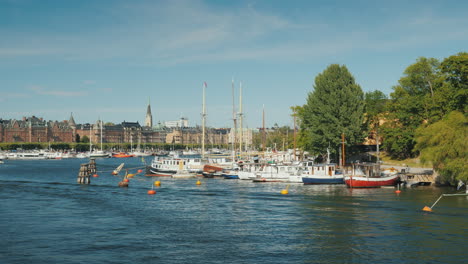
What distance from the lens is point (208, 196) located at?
66.2 m

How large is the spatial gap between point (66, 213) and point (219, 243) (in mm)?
20484

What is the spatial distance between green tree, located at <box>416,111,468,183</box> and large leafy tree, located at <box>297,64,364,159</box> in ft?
66.1

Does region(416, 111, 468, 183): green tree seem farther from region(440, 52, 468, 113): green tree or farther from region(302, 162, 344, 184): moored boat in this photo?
region(302, 162, 344, 184): moored boat

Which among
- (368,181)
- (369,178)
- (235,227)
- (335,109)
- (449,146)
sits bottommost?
(235,227)

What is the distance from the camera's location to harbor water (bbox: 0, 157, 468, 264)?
3500cm

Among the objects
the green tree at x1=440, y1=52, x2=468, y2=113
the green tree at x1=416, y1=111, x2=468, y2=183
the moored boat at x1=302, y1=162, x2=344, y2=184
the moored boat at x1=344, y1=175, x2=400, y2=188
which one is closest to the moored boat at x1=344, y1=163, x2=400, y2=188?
the moored boat at x1=344, y1=175, x2=400, y2=188

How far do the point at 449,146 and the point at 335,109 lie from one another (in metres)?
28.1

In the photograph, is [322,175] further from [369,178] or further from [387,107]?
[387,107]

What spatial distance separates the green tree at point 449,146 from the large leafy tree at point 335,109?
793 inches

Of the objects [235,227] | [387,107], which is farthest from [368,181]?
[235,227]

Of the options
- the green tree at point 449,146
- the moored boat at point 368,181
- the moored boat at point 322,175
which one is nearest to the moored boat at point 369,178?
the moored boat at point 368,181

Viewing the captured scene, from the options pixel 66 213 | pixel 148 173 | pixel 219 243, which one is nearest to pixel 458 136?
pixel 219 243

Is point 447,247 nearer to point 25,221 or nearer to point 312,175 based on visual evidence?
point 25,221

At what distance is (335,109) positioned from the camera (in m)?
90.2
